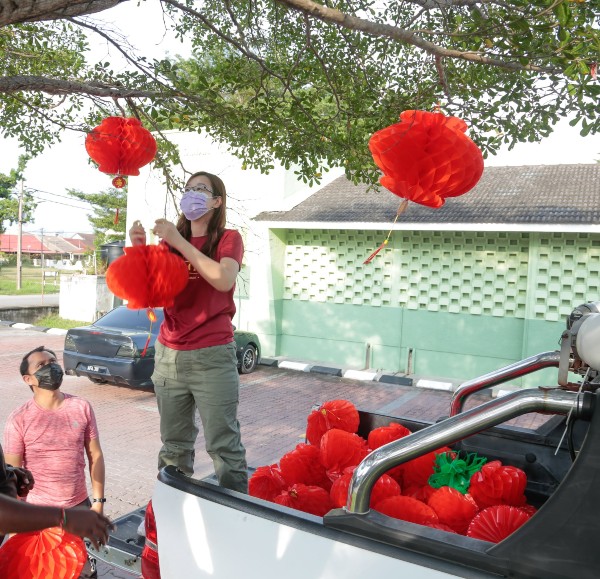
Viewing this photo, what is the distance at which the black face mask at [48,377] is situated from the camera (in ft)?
10.2

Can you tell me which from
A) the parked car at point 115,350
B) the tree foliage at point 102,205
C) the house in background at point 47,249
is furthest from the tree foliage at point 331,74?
the house in background at point 47,249

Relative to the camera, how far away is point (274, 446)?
22.7 feet

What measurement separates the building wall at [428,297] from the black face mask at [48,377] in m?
9.41

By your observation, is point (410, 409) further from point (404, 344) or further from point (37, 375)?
point (37, 375)

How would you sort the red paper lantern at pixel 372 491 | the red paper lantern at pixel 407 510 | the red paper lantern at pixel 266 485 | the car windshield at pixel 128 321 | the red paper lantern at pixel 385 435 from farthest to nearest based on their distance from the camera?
1. the car windshield at pixel 128 321
2. the red paper lantern at pixel 385 435
3. the red paper lantern at pixel 266 485
4. the red paper lantern at pixel 372 491
5. the red paper lantern at pixel 407 510

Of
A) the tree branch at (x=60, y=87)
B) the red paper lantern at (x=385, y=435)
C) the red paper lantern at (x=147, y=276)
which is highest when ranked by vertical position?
the tree branch at (x=60, y=87)

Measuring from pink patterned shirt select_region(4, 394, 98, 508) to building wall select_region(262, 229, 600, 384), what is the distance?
368 inches

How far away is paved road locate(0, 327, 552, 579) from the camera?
5.79 m

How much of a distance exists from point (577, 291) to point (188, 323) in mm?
9488

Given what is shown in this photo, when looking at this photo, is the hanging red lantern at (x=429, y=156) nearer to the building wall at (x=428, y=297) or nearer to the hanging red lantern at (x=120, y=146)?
the hanging red lantern at (x=120, y=146)

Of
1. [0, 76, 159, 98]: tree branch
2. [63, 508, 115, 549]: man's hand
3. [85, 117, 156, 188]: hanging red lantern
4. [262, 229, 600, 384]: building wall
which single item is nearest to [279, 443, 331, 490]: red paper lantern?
[63, 508, 115, 549]: man's hand

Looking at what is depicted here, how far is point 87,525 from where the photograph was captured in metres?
1.81

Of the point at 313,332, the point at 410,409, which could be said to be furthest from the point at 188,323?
the point at 313,332

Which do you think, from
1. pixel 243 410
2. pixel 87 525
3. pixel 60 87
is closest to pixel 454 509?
pixel 87 525
